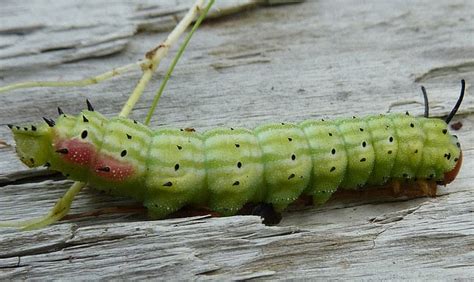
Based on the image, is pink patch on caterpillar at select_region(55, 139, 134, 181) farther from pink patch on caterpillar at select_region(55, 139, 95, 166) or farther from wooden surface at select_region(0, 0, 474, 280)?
wooden surface at select_region(0, 0, 474, 280)

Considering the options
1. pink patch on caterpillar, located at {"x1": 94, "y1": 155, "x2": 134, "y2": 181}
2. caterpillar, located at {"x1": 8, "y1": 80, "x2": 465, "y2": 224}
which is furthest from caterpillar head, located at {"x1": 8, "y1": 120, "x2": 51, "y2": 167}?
pink patch on caterpillar, located at {"x1": 94, "y1": 155, "x2": 134, "y2": 181}

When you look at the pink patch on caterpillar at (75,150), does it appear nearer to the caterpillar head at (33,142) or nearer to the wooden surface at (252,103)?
the caterpillar head at (33,142)

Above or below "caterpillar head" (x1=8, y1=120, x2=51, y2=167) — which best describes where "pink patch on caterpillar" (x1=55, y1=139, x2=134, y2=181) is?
below

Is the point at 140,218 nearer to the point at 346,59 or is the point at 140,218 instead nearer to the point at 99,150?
the point at 99,150

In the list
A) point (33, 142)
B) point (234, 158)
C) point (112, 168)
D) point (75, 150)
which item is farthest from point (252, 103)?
point (33, 142)

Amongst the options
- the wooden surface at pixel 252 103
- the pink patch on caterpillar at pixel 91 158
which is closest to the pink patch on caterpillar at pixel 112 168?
the pink patch on caterpillar at pixel 91 158

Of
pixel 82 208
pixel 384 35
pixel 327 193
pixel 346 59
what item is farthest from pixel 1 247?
pixel 384 35

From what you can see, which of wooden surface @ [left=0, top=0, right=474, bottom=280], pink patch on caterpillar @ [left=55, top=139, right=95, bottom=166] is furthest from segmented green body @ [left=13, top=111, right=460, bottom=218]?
wooden surface @ [left=0, top=0, right=474, bottom=280]
